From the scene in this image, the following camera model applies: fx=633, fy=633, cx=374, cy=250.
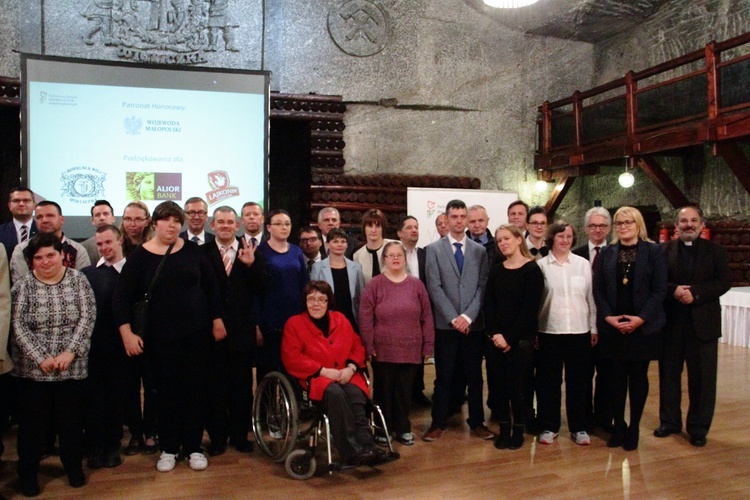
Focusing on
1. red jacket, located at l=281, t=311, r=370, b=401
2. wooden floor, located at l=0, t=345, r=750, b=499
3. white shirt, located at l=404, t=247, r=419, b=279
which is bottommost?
wooden floor, located at l=0, t=345, r=750, b=499

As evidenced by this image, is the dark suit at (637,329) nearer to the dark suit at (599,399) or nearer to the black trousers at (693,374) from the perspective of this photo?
the dark suit at (599,399)

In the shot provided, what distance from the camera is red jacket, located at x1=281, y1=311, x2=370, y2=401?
3.18 metres

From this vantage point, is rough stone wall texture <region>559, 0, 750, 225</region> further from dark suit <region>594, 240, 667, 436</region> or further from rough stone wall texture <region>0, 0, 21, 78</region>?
rough stone wall texture <region>0, 0, 21, 78</region>

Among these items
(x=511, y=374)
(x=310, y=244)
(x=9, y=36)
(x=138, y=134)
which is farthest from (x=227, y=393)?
(x=9, y=36)

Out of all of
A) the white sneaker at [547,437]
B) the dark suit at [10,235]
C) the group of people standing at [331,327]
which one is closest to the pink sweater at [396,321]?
the group of people standing at [331,327]

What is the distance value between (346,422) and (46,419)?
1.38 meters

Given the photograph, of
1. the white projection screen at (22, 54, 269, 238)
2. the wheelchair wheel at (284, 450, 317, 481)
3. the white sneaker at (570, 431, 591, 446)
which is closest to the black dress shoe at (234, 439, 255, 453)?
the wheelchair wheel at (284, 450, 317, 481)

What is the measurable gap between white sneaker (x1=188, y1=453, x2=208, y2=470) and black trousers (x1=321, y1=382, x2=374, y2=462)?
0.69m

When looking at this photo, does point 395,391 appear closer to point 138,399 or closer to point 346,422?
point 346,422

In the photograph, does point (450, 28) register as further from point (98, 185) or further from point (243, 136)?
point (98, 185)

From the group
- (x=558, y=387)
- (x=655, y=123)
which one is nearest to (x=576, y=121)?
(x=655, y=123)

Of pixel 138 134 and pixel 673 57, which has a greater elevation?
pixel 673 57

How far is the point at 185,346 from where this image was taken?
314 cm

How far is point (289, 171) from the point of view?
870 cm
